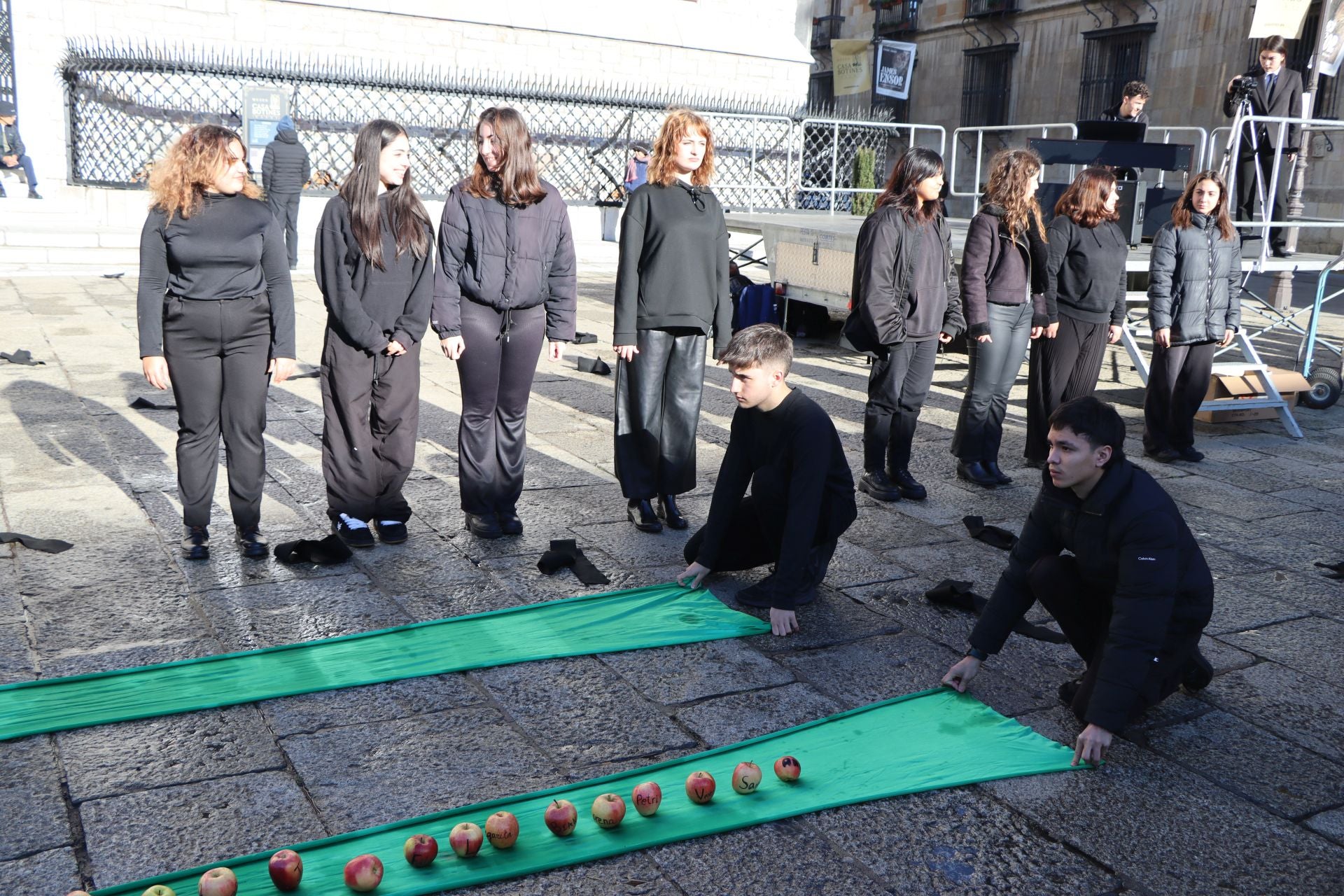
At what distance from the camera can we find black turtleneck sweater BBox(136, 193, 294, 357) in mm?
4246

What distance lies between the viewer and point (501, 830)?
105 inches

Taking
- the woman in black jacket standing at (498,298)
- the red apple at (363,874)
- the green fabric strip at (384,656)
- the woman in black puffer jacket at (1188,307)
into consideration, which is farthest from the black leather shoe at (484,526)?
the woman in black puffer jacket at (1188,307)

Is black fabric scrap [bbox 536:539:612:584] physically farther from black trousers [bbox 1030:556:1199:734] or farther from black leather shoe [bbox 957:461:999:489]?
black leather shoe [bbox 957:461:999:489]

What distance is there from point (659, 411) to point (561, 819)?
8.63 feet

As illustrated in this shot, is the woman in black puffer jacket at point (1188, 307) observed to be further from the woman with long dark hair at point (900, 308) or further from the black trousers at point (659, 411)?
the black trousers at point (659, 411)

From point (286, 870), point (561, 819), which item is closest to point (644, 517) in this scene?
point (561, 819)

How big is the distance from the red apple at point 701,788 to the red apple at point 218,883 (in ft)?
3.53

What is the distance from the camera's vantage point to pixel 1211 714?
355 centimetres

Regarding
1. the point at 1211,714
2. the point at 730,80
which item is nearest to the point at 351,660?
the point at 1211,714

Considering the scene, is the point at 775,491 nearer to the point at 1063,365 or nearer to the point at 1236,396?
the point at 1063,365

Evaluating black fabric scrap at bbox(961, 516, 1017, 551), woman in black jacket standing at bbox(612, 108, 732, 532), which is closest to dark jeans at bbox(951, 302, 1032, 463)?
black fabric scrap at bbox(961, 516, 1017, 551)

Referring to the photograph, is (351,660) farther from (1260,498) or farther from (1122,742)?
(1260,498)

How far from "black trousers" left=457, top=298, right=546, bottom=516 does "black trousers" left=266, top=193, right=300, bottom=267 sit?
9573mm

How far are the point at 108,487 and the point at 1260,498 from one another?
587 centimetres
